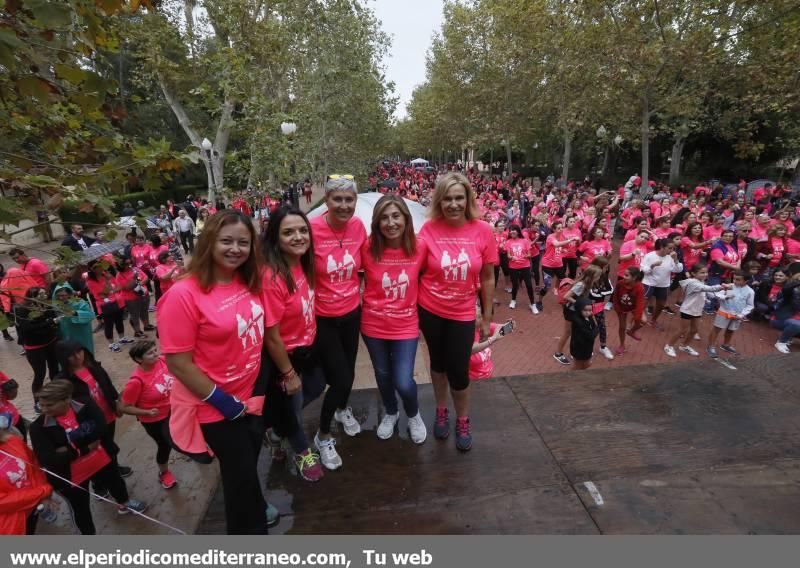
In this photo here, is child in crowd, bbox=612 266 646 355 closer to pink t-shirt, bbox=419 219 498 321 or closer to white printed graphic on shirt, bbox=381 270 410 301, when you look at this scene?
pink t-shirt, bbox=419 219 498 321

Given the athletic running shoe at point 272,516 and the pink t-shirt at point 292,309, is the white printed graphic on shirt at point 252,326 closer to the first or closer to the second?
the pink t-shirt at point 292,309

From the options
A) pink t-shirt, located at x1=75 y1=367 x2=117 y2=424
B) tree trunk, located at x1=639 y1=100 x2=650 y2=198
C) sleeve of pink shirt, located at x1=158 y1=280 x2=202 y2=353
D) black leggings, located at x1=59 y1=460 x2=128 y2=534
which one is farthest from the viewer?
tree trunk, located at x1=639 y1=100 x2=650 y2=198

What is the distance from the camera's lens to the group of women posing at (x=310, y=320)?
1956 millimetres

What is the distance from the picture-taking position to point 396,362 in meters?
2.76

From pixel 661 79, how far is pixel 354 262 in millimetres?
15730

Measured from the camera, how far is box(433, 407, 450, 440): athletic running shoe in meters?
2.99

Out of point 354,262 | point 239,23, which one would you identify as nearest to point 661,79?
point 239,23

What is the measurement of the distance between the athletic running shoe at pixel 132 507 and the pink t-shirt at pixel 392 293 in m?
2.21

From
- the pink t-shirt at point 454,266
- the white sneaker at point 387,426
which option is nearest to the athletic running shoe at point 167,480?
the white sneaker at point 387,426

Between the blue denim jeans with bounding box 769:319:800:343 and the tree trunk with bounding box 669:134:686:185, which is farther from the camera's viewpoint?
the tree trunk with bounding box 669:134:686:185

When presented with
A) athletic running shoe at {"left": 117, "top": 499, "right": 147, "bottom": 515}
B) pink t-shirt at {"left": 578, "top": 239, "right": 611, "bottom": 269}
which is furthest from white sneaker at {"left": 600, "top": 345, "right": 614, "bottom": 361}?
athletic running shoe at {"left": 117, "top": 499, "right": 147, "bottom": 515}

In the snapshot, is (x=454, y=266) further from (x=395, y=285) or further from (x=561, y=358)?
(x=561, y=358)

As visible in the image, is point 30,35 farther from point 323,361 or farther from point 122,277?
point 122,277

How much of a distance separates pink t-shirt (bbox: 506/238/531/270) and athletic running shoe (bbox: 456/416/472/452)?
19.3 feet
